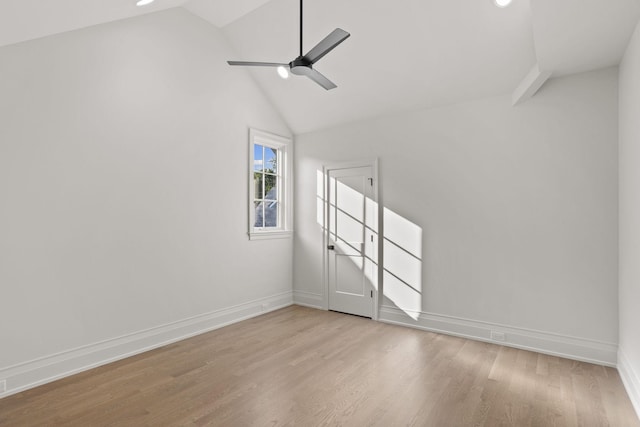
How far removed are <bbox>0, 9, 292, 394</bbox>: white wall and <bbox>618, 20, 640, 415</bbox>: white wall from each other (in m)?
3.94

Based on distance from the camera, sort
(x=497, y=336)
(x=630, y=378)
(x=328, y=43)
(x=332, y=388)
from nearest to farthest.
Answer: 1. (x=328, y=43)
2. (x=630, y=378)
3. (x=332, y=388)
4. (x=497, y=336)

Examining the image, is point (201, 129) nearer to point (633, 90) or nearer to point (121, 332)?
point (121, 332)

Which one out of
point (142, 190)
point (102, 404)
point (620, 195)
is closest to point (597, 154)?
point (620, 195)

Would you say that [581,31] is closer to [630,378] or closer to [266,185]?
[630,378]

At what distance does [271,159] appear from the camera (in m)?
5.35

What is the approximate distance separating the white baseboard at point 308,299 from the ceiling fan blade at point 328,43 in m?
3.50

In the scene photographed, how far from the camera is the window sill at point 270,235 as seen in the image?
4.82 meters

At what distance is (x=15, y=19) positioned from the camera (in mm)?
2004

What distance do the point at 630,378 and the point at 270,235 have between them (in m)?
4.03

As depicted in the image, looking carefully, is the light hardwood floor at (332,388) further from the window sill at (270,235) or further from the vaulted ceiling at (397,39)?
the vaulted ceiling at (397,39)

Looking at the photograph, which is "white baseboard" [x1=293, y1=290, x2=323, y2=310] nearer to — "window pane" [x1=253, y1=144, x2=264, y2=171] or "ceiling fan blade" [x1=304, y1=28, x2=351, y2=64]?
"window pane" [x1=253, y1=144, x2=264, y2=171]

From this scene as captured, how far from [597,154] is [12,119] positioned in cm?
501

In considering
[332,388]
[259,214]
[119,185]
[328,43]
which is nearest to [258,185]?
[259,214]

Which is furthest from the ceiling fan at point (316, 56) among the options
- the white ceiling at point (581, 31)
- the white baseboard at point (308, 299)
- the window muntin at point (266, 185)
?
the white baseboard at point (308, 299)
